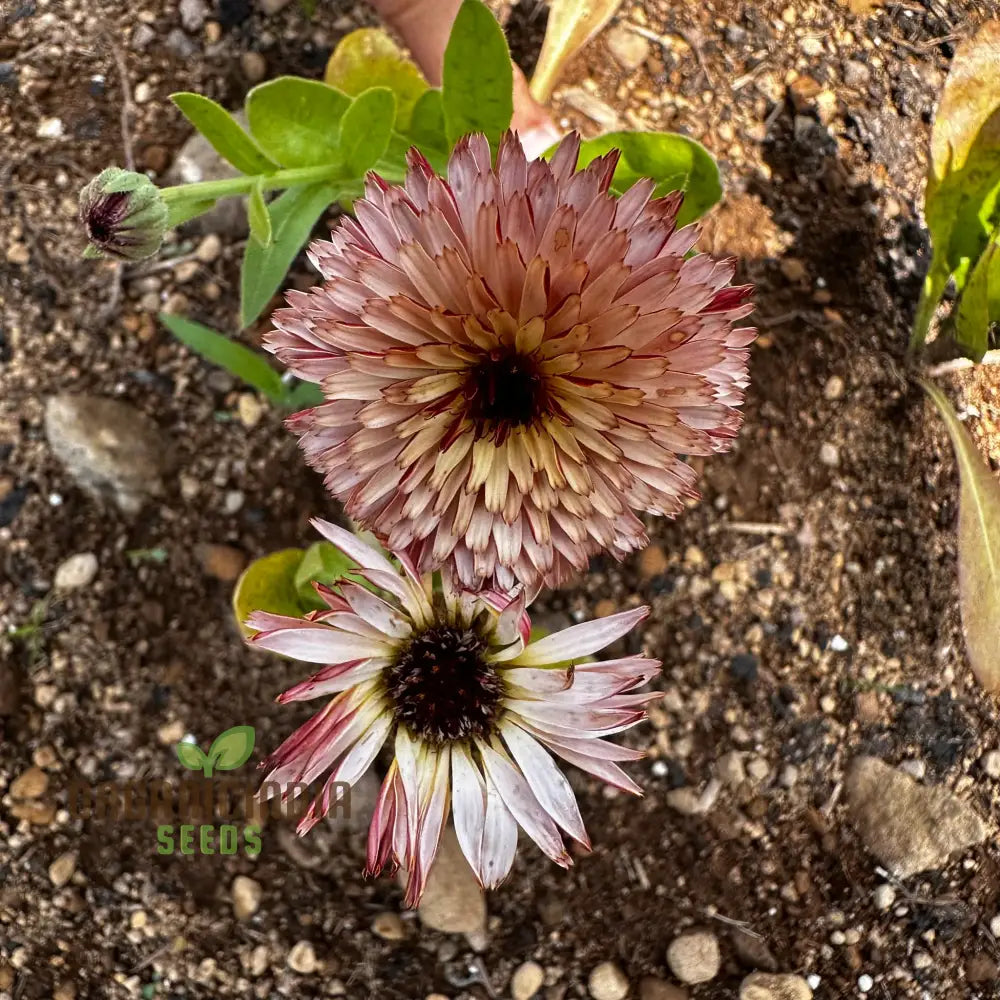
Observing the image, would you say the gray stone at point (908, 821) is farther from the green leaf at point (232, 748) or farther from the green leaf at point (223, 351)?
the green leaf at point (223, 351)

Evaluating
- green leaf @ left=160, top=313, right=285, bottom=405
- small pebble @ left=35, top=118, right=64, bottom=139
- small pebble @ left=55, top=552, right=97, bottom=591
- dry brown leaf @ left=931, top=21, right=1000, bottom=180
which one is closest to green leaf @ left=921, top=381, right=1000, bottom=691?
dry brown leaf @ left=931, top=21, right=1000, bottom=180

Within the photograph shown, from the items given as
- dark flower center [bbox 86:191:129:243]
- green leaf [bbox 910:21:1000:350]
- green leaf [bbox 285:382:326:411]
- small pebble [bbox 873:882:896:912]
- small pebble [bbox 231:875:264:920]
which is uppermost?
green leaf [bbox 910:21:1000:350]

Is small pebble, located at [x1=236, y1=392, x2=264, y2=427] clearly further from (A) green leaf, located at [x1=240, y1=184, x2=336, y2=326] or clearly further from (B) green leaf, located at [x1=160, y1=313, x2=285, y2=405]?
(A) green leaf, located at [x1=240, y1=184, x2=336, y2=326]

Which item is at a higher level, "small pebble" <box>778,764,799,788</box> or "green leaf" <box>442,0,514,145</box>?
"green leaf" <box>442,0,514,145</box>

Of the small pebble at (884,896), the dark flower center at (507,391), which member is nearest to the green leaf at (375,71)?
the dark flower center at (507,391)

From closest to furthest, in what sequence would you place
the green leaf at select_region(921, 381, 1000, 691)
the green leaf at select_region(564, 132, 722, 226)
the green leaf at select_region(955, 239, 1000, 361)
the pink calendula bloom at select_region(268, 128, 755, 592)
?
the pink calendula bloom at select_region(268, 128, 755, 592) → the green leaf at select_region(564, 132, 722, 226) → the green leaf at select_region(955, 239, 1000, 361) → the green leaf at select_region(921, 381, 1000, 691)

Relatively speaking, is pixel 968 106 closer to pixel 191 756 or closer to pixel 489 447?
pixel 489 447

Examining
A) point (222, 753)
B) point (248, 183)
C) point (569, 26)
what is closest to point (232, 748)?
point (222, 753)
